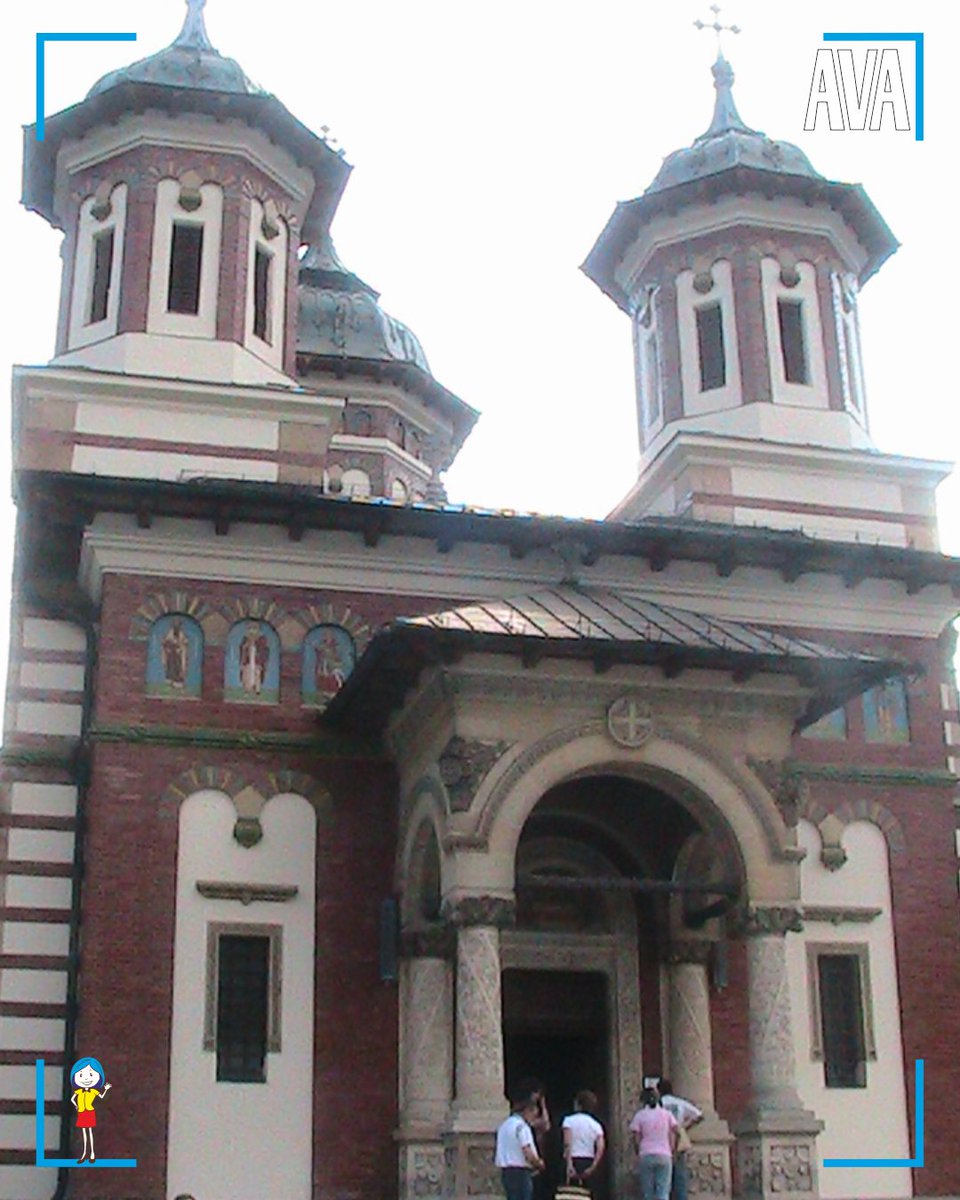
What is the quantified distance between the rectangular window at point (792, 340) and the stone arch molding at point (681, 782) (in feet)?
29.1

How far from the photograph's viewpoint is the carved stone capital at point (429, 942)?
1853cm

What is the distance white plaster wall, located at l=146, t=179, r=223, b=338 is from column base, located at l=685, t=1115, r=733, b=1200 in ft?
39.1

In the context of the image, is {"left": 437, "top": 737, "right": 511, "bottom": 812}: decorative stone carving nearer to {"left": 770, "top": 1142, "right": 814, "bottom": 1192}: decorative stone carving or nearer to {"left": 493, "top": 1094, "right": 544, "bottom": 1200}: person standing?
{"left": 493, "top": 1094, "right": 544, "bottom": 1200}: person standing

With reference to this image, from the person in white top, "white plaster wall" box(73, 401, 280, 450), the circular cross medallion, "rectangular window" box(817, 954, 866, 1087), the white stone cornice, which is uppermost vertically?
"white plaster wall" box(73, 401, 280, 450)

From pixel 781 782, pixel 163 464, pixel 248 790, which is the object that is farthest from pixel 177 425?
pixel 781 782

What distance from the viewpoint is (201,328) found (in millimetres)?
22969

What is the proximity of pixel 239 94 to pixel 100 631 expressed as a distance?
829 centimetres

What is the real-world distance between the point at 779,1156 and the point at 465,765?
4.99 metres

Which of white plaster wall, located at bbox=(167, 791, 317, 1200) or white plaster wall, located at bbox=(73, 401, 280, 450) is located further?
white plaster wall, located at bbox=(73, 401, 280, 450)

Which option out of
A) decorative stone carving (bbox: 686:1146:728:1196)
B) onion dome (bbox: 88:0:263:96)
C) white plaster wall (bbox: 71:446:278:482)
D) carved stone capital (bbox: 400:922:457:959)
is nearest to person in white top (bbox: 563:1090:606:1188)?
decorative stone carving (bbox: 686:1146:728:1196)

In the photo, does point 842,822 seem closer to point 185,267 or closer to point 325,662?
point 325,662

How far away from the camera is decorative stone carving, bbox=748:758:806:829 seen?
60.2ft

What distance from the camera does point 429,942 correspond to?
18.6m

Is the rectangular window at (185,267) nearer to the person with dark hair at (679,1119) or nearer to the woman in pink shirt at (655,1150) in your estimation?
the person with dark hair at (679,1119)
